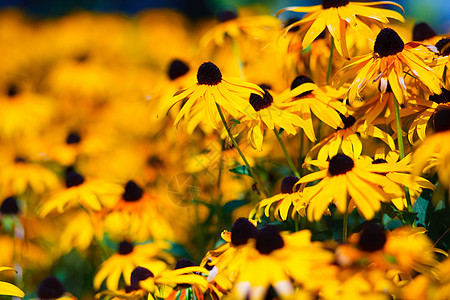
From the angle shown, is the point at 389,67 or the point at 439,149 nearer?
the point at 439,149

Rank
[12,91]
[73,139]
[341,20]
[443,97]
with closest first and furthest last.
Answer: [443,97], [341,20], [73,139], [12,91]

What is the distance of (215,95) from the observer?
127 centimetres

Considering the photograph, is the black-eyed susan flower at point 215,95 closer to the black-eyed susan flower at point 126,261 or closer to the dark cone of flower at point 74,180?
the black-eyed susan flower at point 126,261

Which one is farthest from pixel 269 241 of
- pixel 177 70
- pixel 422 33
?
pixel 177 70

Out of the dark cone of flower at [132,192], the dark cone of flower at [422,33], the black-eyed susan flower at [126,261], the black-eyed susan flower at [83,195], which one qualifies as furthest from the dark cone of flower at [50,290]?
the dark cone of flower at [422,33]

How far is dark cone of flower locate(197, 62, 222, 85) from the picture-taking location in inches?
51.2

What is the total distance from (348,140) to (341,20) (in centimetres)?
34

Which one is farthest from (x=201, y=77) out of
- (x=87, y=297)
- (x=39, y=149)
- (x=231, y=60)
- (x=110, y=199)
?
(x=39, y=149)

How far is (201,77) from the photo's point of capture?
1.31 meters

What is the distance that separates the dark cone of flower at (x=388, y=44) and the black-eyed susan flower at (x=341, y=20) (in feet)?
0.31

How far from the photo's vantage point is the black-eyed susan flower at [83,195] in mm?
1747

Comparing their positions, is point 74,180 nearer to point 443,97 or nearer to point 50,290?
point 50,290

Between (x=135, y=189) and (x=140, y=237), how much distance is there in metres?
0.16

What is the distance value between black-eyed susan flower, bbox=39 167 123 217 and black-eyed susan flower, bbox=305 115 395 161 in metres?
0.79
